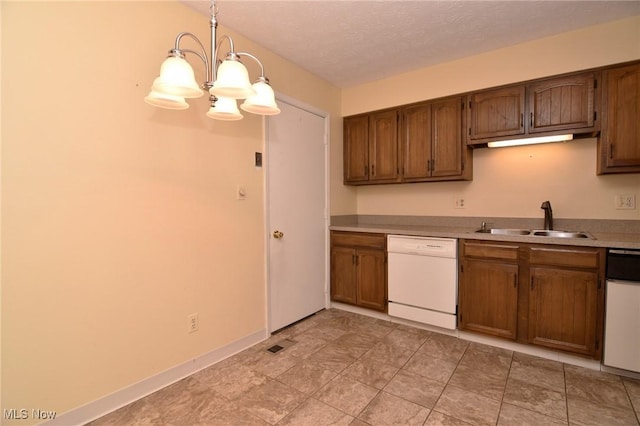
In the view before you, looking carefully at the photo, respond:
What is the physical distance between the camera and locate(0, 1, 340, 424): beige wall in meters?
1.41

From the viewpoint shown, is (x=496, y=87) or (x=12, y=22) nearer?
(x=12, y=22)

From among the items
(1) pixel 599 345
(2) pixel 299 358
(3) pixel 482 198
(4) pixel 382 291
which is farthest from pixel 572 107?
(2) pixel 299 358

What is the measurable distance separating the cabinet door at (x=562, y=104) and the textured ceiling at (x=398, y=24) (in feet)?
1.39

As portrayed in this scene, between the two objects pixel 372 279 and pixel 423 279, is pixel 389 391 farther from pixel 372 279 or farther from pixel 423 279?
pixel 372 279

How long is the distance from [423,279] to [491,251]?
2.04 ft

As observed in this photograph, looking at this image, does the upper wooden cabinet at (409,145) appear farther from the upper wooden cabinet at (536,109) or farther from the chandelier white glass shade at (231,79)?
the chandelier white glass shade at (231,79)

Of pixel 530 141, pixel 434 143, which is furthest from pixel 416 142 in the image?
pixel 530 141

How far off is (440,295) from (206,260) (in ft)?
6.60

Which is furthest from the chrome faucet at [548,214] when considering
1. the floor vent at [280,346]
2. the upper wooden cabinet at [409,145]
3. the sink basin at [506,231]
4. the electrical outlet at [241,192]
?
the electrical outlet at [241,192]

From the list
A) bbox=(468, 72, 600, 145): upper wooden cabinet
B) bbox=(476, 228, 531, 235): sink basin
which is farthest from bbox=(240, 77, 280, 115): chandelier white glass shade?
bbox=(476, 228, 531, 235): sink basin

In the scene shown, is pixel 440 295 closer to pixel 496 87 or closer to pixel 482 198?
pixel 482 198

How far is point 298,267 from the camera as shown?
9.85 ft

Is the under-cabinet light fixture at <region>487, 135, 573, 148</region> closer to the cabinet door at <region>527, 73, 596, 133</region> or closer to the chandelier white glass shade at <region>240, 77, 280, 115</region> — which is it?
the cabinet door at <region>527, 73, 596, 133</region>

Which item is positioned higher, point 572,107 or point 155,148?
point 572,107
